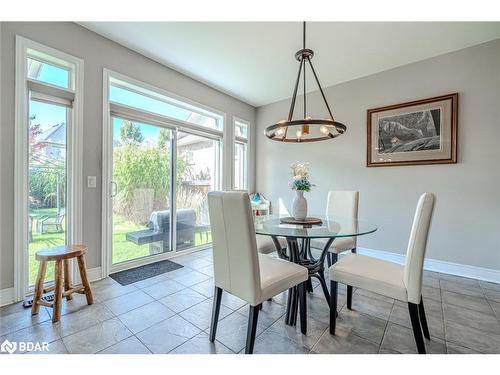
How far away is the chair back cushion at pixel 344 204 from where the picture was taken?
2.68 metres

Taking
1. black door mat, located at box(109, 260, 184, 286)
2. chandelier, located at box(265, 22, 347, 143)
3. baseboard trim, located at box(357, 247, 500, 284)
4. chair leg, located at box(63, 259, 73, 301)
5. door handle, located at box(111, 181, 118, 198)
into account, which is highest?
chandelier, located at box(265, 22, 347, 143)

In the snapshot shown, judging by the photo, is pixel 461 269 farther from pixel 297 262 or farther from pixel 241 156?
pixel 241 156

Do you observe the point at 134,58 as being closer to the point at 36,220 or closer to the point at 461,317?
the point at 36,220

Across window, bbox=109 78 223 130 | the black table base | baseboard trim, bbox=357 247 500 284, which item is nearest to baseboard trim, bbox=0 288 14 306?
window, bbox=109 78 223 130

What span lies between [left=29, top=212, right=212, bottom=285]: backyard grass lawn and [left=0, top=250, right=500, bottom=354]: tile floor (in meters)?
0.43

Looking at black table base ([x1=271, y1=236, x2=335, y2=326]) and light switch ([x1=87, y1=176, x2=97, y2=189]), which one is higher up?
light switch ([x1=87, y1=176, x2=97, y2=189])

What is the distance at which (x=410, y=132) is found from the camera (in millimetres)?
3104

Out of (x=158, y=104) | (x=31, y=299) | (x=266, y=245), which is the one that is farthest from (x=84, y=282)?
(x=158, y=104)

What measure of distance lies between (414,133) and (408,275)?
94.9 inches

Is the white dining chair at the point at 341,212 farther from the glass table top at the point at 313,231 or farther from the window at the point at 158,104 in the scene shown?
the window at the point at 158,104

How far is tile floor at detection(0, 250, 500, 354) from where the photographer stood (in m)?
1.55

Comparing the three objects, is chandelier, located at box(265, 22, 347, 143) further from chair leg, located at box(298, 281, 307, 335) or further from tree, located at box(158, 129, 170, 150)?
tree, located at box(158, 129, 170, 150)
